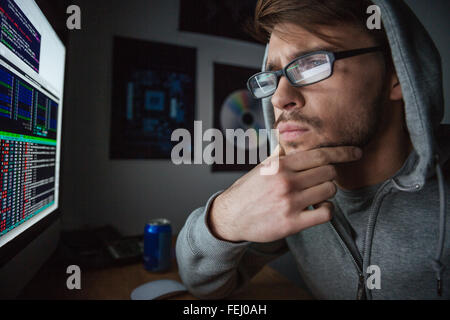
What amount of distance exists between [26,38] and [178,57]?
42 cm

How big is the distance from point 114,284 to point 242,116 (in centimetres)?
60

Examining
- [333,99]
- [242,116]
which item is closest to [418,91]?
[333,99]

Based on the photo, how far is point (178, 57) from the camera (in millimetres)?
745

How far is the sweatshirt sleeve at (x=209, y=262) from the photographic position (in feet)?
1.55

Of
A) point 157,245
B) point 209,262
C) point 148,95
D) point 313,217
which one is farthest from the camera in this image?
point 148,95

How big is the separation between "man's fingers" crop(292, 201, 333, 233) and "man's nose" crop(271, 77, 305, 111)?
260 mm

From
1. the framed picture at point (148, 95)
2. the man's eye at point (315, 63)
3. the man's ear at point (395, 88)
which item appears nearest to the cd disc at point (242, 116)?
the framed picture at point (148, 95)

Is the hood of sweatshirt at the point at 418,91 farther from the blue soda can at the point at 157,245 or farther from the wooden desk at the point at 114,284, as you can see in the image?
the blue soda can at the point at 157,245

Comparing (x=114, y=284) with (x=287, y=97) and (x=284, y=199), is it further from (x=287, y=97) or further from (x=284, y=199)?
(x=287, y=97)

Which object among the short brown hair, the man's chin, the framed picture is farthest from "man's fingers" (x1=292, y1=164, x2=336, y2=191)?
the framed picture

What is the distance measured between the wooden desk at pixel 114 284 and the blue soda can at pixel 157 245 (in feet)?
0.10

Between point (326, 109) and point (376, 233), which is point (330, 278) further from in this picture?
point (326, 109)

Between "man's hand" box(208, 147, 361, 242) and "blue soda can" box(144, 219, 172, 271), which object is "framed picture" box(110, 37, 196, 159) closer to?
"blue soda can" box(144, 219, 172, 271)

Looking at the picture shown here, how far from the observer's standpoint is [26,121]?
0.40 meters
